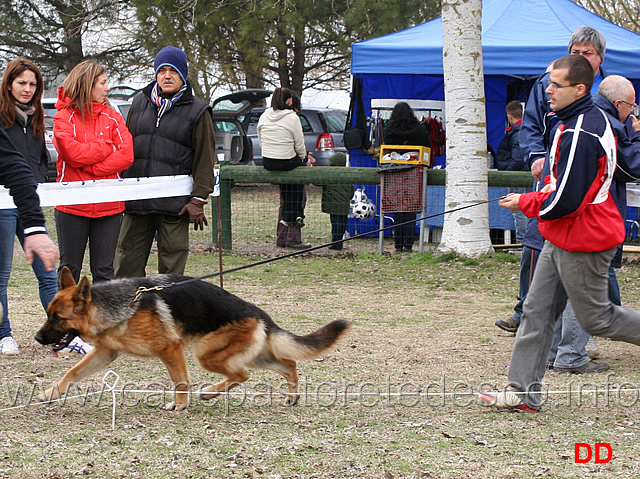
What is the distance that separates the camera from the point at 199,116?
5.78 metres

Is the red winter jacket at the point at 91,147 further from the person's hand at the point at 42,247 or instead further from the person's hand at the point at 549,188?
the person's hand at the point at 549,188

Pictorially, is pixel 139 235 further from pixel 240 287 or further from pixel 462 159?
pixel 462 159

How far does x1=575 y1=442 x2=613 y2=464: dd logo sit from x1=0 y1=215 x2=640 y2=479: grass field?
0.12 ft

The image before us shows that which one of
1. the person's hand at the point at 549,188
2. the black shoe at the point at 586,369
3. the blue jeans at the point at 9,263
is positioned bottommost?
the black shoe at the point at 586,369

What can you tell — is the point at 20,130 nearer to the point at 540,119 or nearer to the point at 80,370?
the point at 80,370

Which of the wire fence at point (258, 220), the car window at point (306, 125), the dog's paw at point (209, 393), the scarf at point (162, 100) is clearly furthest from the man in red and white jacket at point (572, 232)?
the car window at point (306, 125)

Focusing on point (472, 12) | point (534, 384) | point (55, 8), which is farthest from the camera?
point (55, 8)

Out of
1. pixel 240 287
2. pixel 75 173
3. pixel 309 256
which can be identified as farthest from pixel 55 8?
pixel 75 173

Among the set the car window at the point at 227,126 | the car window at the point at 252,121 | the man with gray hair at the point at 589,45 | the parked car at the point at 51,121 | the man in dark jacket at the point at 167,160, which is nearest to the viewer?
the man with gray hair at the point at 589,45

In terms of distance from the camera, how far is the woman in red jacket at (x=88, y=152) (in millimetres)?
5402

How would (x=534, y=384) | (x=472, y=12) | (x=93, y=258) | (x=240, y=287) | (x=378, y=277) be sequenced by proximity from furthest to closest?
(x=472, y=12)
(x=378, y=277)
(x=240, y=287)
(x=93, y=258)
(x=534, y=384)

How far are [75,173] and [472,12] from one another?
20.8 feet

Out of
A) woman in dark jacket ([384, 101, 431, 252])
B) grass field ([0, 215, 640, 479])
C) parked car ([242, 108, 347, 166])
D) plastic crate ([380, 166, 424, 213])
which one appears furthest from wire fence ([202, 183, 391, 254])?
parked car ([242, 108, 347, 166])

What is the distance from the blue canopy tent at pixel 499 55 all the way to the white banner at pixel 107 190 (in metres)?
5.99
